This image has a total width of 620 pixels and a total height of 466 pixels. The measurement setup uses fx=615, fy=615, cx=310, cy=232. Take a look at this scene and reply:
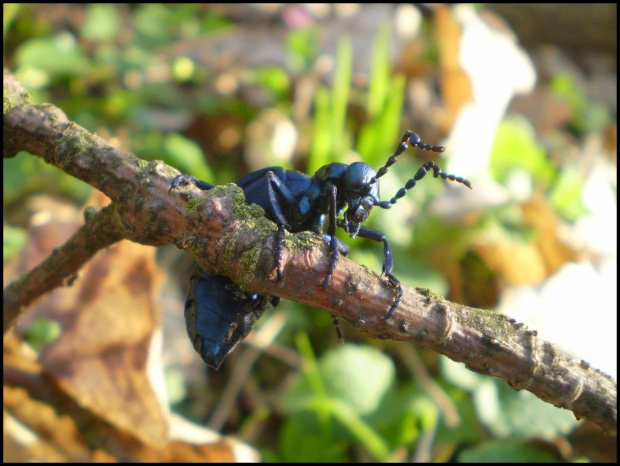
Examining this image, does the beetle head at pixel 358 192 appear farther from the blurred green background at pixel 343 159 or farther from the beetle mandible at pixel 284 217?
the blurred green background at pixel 343 159

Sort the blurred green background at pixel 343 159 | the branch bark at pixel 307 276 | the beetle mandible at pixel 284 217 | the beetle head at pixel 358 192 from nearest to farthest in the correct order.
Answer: the branch bark at pixel 307 276
the beetle mandible at pixel 284 217
the beetle head at pixel 358 192
the blurred green background at pixel 343 159

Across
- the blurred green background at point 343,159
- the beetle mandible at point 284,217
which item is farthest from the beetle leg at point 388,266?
the blurred green background at point 343,159

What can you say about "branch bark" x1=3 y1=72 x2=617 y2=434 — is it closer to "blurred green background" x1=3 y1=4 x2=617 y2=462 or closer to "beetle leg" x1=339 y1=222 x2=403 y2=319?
"beetle leg" x1=339 y1=222 x2=403 y2=319

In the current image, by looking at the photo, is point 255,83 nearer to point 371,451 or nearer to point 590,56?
point 371,451

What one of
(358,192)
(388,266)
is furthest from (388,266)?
(358,192)

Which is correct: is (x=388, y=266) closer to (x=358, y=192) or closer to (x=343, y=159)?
(x=358, y=192)

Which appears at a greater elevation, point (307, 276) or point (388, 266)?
point (388, 266)

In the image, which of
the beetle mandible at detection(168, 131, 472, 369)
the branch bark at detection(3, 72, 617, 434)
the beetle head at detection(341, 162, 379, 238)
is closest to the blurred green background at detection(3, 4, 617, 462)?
the beetle mandible at detection(168, 131, 472, 369)
